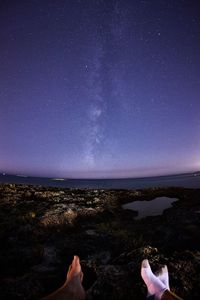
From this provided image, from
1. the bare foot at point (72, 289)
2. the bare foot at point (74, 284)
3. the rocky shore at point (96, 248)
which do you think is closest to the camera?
the bare foot at point (72, 289)

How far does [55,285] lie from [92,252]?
90.1 inches

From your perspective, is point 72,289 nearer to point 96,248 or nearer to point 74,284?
point 74,284

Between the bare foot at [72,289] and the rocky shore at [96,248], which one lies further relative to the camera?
the rocky shore at [96,248]

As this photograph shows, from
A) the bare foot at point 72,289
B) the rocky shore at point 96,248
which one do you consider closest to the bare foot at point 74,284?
the bare foot at point 72,289

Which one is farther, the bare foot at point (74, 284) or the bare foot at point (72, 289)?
the bare foot at point (74, 284)

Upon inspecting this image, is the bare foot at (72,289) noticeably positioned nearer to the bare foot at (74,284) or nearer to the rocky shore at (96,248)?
the bare foot at (74,284)

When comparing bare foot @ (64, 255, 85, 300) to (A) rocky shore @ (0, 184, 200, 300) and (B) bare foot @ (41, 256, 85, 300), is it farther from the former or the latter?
(A) rocky shore @ (0, 184, 200, 300)

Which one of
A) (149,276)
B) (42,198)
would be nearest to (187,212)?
(149,276)

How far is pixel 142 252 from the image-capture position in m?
6.15

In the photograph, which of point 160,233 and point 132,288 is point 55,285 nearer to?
point 132,288

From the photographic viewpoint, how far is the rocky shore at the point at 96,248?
500 centimetres

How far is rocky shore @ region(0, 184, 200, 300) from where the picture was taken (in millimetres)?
4996

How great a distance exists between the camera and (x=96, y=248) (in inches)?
316

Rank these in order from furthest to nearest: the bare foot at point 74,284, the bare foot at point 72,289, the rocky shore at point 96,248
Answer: the rocky shore at point 96,248 → the bare foot at point 74,284 → the bare foot at point 72,289
